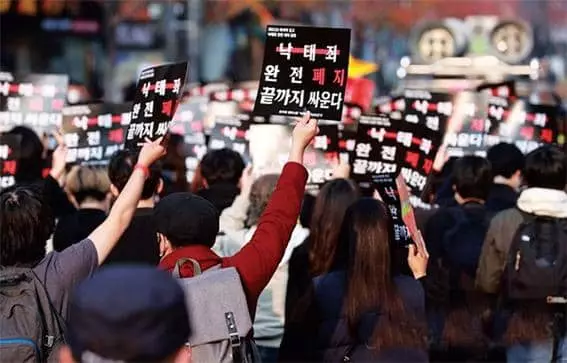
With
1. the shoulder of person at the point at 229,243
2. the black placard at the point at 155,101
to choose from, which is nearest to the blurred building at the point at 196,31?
the shoulder of person at the point at 229,243

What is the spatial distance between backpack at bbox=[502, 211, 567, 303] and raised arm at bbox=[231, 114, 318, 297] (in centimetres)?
201

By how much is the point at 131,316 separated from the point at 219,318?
1.53 metres

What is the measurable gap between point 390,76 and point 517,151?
130 ft

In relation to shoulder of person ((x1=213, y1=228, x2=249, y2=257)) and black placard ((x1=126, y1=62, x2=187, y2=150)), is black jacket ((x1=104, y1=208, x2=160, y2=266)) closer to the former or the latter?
black placard ((x1=126, y1=62, x2=187, y2=150))

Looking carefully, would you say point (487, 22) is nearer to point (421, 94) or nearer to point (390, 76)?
point (390, 76)

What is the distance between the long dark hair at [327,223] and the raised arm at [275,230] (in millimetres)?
1400

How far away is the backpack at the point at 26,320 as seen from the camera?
4.05 metres

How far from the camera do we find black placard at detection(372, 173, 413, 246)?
18.0 ft

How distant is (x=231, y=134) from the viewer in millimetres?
9383

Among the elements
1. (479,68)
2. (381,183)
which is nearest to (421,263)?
(381,183)

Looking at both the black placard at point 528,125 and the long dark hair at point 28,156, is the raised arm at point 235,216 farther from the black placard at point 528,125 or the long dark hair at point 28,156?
the black placard at point 528,125

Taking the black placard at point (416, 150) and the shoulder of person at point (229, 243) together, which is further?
the black placard at point (416, 150)

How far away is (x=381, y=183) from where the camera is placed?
18.9ft

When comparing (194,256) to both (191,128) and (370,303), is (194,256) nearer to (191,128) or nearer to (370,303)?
(370,303)
